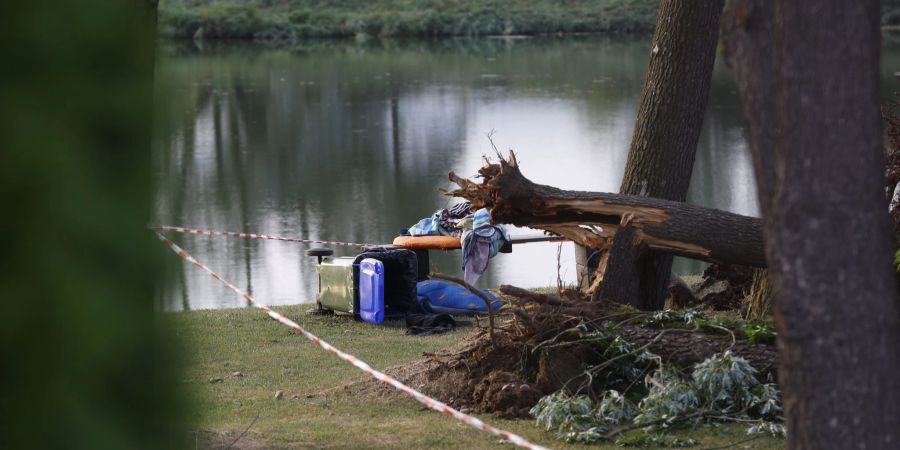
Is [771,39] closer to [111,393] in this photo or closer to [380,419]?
[111,393]

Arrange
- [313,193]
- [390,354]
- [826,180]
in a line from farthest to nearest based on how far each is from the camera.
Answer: [313,193]
[390,354]
[826,180]

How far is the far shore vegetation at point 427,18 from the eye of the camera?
48.8 meters

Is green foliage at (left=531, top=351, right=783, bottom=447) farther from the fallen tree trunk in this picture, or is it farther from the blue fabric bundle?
the blue fabric bundle

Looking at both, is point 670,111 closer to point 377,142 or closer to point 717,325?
point 717,325

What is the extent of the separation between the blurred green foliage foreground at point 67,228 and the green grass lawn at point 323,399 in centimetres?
283

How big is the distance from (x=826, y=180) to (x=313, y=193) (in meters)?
16.1

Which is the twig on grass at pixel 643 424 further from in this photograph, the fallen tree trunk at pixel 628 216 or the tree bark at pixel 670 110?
the tree bark at pixel 670 110

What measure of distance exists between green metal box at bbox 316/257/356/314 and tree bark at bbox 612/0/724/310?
2379 millimetres

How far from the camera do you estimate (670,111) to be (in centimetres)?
780

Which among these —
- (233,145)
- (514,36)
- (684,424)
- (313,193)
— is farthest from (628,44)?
(684,424)

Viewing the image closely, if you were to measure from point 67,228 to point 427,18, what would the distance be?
51243 millimetres

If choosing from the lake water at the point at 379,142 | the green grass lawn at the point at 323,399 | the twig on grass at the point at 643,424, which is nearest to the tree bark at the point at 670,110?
the green grass lawn at the point at 323,399

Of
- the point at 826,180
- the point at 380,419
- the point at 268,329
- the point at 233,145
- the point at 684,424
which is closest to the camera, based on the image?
the point at 826,180

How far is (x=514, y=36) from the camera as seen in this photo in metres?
51.8
